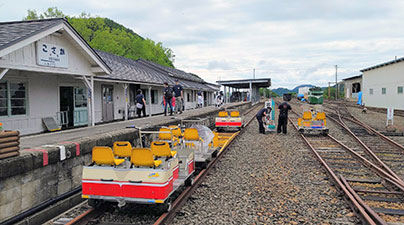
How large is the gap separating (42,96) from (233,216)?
31.3 ft

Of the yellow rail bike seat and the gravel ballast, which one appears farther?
the yellow rail bike seat

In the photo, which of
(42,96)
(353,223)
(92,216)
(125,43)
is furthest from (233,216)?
(125,43)

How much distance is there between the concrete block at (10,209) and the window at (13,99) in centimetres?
620

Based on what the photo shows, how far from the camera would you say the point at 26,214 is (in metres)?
5.26

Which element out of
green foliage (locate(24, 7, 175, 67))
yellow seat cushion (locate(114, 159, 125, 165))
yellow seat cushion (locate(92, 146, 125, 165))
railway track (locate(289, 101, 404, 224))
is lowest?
railway track (locate(289, 101, 404, 224))

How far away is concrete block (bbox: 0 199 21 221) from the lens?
4922 mm

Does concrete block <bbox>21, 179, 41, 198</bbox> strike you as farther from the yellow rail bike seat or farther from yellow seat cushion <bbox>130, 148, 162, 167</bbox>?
the yellow rail bike seat

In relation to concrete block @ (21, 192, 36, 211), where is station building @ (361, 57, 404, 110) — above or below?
above

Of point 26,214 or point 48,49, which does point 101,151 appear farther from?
point 48,49

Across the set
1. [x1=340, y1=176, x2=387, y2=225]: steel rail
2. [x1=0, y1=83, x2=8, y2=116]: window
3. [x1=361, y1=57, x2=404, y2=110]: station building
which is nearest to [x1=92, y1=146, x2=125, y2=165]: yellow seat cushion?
[x1=340, y1=176, x2=387, y2=225]: steel rail

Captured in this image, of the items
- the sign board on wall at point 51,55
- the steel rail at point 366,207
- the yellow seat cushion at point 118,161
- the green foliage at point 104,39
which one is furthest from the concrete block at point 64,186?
the green foliage at point 104,39

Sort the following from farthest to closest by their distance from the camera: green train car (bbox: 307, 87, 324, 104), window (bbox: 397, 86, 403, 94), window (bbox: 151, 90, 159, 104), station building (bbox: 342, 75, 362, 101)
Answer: station building (bbox: 342, 75, 362, 101), green train car (bbox: 307, 87, 324, 104), window (bbox: 397, 86, 403, 94), window (bbox: 151, 90, 159, 104)

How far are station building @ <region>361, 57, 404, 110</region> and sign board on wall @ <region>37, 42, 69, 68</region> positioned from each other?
29.9 meters

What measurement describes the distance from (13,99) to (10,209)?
6.69 meters
